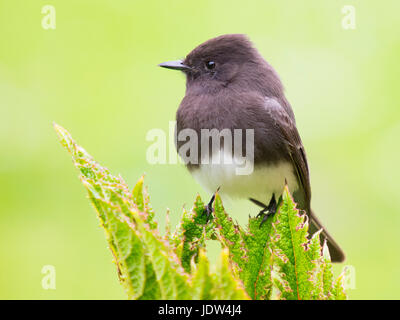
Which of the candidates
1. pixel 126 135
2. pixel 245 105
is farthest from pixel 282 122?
pixel 126 135

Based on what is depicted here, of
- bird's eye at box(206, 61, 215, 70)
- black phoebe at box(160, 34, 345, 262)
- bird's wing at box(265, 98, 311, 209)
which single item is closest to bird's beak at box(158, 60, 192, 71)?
black phoebe at box(160, 34, 345, 262)

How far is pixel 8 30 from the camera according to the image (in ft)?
15.0

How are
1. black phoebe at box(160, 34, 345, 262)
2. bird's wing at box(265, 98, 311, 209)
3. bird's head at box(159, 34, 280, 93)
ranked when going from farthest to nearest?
bird's head at box(159, 34, 280, 93)
bird's wing at box(265, 98, 311, 209)
black phoebe at box(160, 34, 345, 262)

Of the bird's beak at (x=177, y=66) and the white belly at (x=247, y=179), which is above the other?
the bird's beak at (x=177, y=66)

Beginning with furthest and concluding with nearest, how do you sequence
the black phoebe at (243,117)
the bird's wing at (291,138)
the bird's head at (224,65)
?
the bird's head at (224,65), the bird's wing at (291,138), the black phoebe at (243,117)

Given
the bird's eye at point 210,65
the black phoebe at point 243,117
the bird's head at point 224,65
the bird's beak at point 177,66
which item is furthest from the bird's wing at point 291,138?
the bird's beak at point 177,66

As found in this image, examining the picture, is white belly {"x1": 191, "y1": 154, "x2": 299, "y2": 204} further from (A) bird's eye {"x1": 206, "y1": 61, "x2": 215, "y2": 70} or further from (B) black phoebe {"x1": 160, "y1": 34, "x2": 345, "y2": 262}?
(A) bird's eye {"x1": 206, "y1": 61, "x2": 215, "y2": 70}

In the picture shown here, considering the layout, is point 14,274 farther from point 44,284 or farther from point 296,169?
point 296,169

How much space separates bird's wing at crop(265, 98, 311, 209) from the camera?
9.86 ft

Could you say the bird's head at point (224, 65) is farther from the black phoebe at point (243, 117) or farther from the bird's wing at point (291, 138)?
the bird's wing at point (291, 138)

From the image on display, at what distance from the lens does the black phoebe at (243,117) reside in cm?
288

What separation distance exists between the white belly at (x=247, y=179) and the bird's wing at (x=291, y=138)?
0.05m

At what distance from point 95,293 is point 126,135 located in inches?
45.0

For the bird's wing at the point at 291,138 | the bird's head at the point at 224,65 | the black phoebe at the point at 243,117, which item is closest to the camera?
the black phoebe at the point at 243,117
